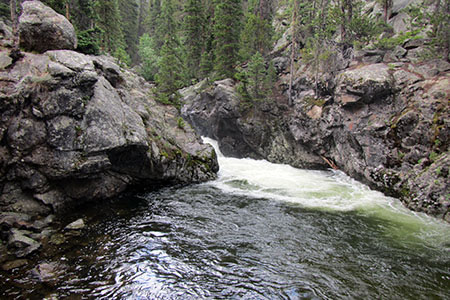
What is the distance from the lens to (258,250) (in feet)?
31.1

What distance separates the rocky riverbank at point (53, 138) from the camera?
32.4ft

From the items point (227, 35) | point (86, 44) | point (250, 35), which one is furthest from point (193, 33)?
point (86, 44)

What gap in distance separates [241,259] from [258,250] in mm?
936

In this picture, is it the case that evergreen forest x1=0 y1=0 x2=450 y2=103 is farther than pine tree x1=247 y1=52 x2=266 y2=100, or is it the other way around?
pine tree x1=247 y1=52 x2=266 y2=100

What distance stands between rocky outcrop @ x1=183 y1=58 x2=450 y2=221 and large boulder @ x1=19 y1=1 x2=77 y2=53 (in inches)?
689

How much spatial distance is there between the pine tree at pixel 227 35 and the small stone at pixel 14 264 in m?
27.7

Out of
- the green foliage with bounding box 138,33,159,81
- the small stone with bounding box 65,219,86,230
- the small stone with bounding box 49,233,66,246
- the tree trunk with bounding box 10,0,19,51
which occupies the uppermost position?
the green foliage with bounding box 138,33,159,81

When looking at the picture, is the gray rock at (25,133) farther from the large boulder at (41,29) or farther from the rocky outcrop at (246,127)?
the rocky outcrop at (246,127)

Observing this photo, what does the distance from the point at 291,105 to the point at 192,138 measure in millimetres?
11859

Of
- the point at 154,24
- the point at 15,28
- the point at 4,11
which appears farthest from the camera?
the point at 154,24

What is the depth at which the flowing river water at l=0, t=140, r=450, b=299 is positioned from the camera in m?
7.35

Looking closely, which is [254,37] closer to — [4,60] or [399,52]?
[399,52]

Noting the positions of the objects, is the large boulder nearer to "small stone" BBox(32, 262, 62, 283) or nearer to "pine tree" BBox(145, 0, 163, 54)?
"small stone" BBox(32, 262, 62, 283)

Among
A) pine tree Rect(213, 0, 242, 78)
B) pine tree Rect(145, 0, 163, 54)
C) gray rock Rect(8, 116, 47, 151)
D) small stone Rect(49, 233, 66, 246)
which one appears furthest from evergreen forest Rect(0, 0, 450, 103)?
small stone Rect(49, 233, 66, 246)
